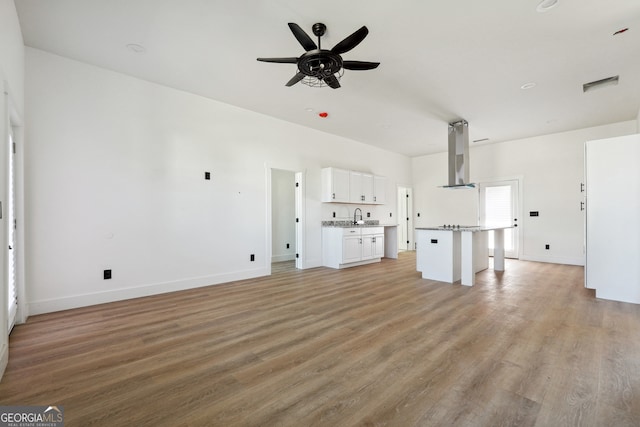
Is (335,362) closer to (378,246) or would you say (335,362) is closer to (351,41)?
(351,41)

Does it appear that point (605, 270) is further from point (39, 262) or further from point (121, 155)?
point (39, 262)

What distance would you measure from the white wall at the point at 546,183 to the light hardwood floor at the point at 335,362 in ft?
11.5

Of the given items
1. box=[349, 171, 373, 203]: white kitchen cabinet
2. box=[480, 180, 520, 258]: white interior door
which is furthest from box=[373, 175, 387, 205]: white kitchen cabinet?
box=[480, 180, 520, 258]: white interior door

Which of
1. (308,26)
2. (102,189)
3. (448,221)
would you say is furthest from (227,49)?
(448,221)

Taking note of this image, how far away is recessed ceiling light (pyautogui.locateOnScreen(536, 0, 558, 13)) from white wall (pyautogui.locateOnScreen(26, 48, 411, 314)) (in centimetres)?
407

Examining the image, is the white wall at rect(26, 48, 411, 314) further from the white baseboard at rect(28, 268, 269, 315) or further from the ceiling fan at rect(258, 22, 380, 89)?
the ceiling fan at rect(258, 22, 380, 89)

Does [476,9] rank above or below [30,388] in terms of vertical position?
above

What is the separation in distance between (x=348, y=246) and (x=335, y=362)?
13.1 ft

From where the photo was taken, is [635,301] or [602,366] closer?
[602,366]

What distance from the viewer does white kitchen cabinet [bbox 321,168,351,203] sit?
20.5 ft

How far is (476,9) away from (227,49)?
2518mm

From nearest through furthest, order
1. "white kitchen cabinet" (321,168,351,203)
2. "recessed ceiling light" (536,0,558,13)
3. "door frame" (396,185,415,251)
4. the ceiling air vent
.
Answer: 1. "recessed ceiling light" (536,0,558,13)
2. the ceiling air vent
3. "white kitchen cabinet" (321,168,351,203)
4. "door frame" (396,185,415,251)

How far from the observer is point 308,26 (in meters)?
2.80
